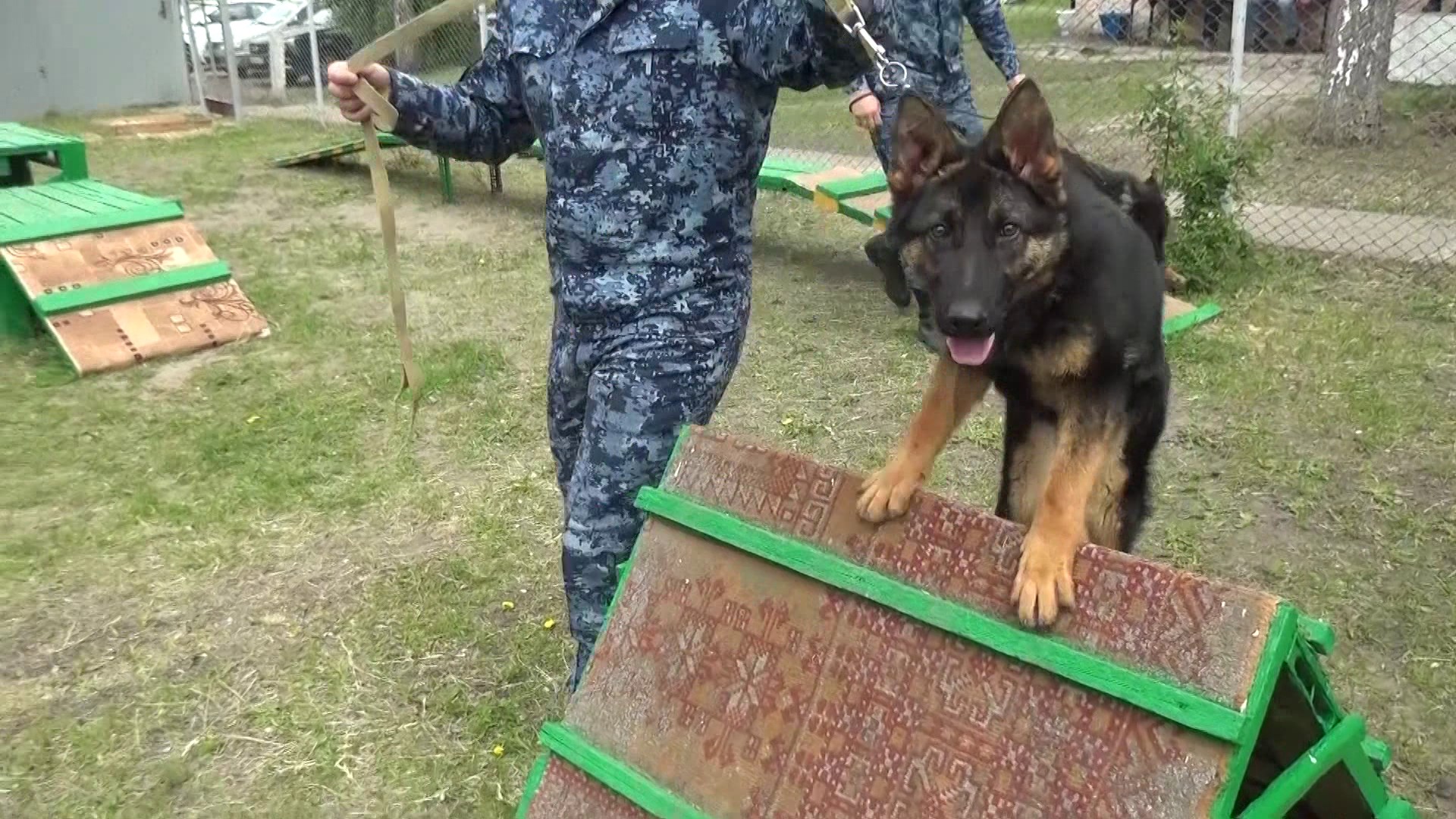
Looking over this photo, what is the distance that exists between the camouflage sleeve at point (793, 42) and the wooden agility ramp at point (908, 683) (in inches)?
32.6

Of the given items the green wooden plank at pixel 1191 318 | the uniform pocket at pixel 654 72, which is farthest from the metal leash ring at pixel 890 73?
the green wooden plank at pixel 1191 318

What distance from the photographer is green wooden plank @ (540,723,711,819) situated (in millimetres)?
2219

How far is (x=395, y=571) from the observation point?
4227 mm

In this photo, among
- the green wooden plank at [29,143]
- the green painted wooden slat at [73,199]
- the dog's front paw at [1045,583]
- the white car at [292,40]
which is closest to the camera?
the dog's front paw at [1045,583]

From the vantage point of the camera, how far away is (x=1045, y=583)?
1980 millimetres

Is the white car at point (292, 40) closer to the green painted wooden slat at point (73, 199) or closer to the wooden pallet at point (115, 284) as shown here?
the green painted wooden slat at point (73, 199)

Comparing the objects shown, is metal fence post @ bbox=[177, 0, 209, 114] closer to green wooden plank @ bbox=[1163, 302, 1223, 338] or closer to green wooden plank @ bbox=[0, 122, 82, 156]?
green wooden plank @ bbox=[0, 122, 82, 156]

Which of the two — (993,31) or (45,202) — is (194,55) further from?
(993,31)

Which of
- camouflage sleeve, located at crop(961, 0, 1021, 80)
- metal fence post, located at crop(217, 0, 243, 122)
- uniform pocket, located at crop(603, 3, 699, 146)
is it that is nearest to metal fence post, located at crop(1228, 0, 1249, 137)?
camouflage sleeve, located at crop(961, 0, 1021, 80)

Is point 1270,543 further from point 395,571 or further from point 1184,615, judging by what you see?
point 395,571

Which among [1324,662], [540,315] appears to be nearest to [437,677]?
[1324,662]

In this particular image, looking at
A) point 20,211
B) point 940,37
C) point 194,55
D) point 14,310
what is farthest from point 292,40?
point 940,37

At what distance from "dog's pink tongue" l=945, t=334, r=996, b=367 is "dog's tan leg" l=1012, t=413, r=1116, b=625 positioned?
0.89ft

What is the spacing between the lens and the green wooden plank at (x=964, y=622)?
1.78 metres
